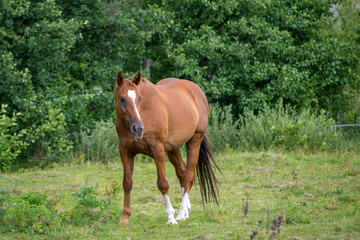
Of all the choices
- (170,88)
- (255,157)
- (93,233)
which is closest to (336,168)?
(255,157)

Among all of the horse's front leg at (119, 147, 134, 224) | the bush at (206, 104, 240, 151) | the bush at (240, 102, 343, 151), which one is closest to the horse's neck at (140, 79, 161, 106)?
the horse's front leg at (119, 147, 134, 224)

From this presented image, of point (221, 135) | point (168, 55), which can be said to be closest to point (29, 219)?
point (221, 135)

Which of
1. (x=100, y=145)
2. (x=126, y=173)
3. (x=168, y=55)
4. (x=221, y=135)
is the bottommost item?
(x=100, y=145)

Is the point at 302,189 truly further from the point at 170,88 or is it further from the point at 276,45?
the point at 276,45

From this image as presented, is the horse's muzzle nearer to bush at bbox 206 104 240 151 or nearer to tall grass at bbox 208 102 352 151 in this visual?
tall grass at bbox 208 102 352 151

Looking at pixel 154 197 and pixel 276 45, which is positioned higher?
pixel 276 45

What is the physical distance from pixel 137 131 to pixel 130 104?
1.10 feet

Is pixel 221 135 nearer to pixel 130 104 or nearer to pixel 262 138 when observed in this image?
pixel 262 138

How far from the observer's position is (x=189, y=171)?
22.2 ft

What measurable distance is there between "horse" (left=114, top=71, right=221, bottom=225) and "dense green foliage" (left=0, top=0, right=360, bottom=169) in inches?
209

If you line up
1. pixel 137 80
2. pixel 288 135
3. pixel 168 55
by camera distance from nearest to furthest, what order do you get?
pixel 137 80, pixel 288 135, pixel 168 55

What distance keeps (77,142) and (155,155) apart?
7.22 metres

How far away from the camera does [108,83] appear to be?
14.4m

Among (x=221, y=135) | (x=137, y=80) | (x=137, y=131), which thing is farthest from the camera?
(x=221, y=135)
